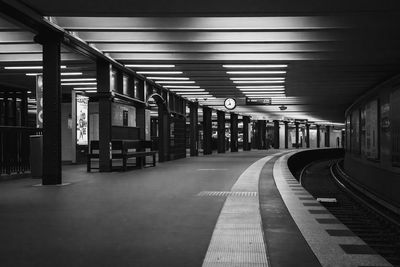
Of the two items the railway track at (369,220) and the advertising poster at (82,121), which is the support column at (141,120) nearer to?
the advertising poster at (82,121)

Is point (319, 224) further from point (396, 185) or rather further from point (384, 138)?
point (384, 138)

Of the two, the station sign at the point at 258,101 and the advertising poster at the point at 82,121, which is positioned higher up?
the station sign at the point at 258,101

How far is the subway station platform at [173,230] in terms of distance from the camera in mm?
4047

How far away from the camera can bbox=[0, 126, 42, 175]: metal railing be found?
12047 millimetres

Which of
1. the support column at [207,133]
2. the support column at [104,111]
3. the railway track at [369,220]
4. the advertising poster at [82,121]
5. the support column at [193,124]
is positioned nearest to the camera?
the railway track at [369,220]

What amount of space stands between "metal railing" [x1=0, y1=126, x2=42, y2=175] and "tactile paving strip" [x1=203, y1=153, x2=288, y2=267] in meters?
6.87

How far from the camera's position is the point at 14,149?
12438 millimetres

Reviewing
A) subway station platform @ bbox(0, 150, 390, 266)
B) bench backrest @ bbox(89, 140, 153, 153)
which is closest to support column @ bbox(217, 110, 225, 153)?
bench backrest @ bbox(89, 140, 153, 153)

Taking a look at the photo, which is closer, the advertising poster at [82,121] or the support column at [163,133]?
the advertising poster at [82,121]

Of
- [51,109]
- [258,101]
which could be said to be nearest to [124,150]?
[51,109]

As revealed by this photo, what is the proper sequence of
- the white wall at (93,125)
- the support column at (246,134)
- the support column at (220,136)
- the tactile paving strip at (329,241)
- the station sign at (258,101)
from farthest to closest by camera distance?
the support column at (246,134)
the support column at (220,136)
the station sign at (258,101)
the white wall at (93,125)
the tactile paving strip at (329,241)

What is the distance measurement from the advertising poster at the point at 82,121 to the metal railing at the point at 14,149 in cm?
528

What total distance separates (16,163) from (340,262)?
1052 centimetres

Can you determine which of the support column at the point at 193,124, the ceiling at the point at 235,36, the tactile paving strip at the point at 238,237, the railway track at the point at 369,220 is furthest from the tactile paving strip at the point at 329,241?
the support column at the point at 193,124
